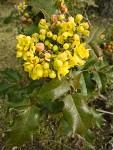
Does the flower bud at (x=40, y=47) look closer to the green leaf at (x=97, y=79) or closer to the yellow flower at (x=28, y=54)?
the yellow flower at (x=28, y=54)

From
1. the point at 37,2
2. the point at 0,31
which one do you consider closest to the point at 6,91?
the point at 37,2

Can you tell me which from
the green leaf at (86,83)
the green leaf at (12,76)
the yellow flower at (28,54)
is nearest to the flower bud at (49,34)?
the yellow flower at (28,54)

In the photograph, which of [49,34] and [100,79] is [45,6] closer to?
[49,34]

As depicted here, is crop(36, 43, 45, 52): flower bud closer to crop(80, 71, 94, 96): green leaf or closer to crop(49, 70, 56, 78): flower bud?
crop(49, 70, 56, 78): flower bud

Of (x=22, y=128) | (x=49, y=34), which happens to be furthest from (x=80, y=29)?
(x=22, y=128)

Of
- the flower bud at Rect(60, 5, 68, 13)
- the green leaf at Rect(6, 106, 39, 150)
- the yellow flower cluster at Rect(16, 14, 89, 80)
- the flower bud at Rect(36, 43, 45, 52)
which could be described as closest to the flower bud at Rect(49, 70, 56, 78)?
the yellow flower cluster at Rect(16, 14, 89, 80)

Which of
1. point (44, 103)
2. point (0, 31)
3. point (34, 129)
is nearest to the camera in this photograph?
point (34, 129)

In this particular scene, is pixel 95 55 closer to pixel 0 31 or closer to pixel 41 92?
pixel 41 92
